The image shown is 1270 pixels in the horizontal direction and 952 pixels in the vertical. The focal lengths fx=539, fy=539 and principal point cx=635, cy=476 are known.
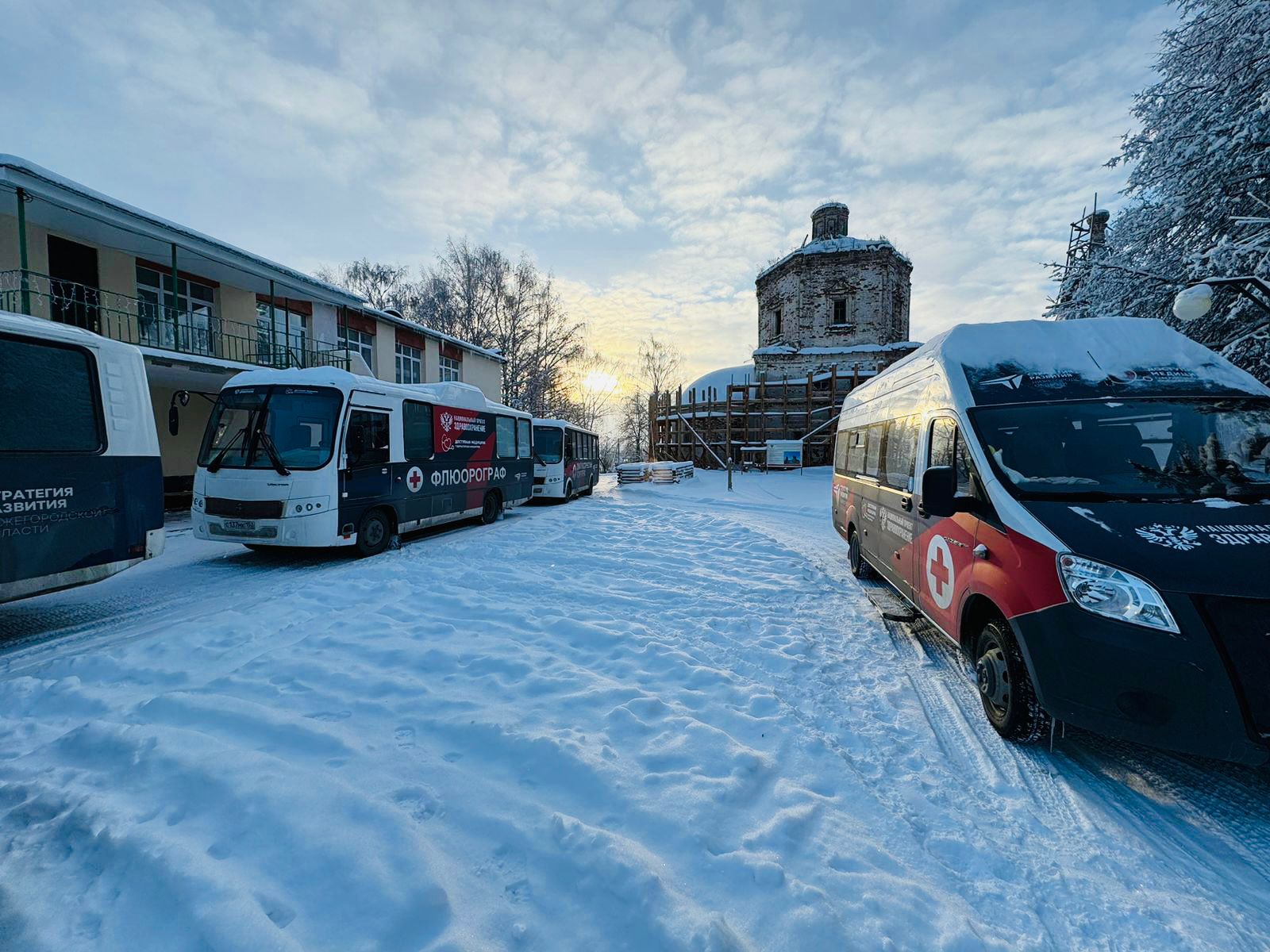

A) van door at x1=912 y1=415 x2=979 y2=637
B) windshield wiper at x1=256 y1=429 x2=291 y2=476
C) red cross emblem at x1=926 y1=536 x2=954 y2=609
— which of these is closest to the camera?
van door at x1=912 y1=415 x2=979 y2=637

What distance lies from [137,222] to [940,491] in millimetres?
16236

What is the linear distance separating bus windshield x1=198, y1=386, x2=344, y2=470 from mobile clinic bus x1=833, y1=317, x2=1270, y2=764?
744 centimetres

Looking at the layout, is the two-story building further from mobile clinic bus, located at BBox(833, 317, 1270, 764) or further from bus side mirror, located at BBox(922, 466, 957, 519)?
mobile clinic bus, located at BBox(833, 317, 1270, 764)

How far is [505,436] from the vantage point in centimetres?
1301

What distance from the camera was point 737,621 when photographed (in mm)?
5160

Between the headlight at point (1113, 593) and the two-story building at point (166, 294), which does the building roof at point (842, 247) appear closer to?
the two-story building at point (166, 294)

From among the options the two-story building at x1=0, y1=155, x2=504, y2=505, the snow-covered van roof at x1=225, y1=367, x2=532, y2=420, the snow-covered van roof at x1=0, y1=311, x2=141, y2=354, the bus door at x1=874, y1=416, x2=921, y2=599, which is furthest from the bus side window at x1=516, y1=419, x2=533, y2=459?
the bus door at x1=874, y1=416, x2=921, y2=599

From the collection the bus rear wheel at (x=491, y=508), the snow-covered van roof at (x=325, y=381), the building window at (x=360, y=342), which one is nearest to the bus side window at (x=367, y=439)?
the snow-covered van roof at (x=325, y=381)

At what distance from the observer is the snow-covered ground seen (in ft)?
6.25

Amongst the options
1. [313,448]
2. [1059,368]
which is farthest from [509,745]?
[313,448]

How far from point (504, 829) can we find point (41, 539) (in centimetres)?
526

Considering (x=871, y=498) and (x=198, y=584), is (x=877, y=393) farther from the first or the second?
(x=198, y=584)

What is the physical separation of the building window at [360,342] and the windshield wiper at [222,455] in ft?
45.7

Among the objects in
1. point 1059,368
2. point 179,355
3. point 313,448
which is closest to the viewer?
point 1059,368
